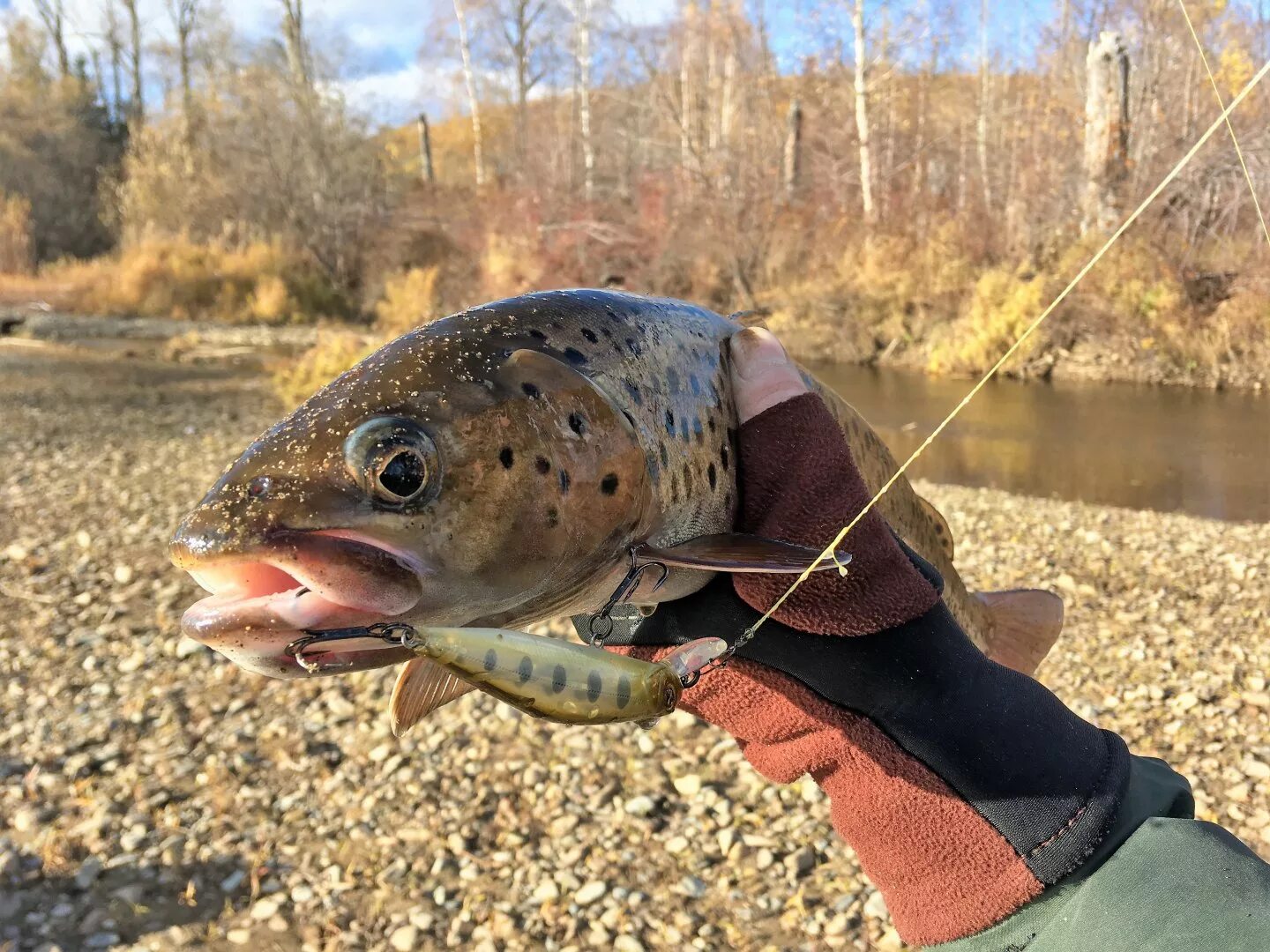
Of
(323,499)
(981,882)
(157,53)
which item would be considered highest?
(157,53)

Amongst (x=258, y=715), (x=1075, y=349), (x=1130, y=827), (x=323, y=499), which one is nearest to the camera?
(x=323, y=499)

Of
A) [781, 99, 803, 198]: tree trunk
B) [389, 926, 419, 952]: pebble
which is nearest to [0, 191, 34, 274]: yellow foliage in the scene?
[781, 99, 803, 198]: tree trunk

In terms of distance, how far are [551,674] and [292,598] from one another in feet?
1.21

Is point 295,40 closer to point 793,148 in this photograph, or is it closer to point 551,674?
point 793,148

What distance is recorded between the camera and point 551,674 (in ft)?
3.97

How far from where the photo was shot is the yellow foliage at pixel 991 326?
17.8 metres

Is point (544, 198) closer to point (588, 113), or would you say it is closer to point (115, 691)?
point (588, 113)

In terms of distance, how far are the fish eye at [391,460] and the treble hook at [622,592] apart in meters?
0.43

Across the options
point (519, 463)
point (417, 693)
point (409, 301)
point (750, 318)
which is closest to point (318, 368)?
point (409, 301)

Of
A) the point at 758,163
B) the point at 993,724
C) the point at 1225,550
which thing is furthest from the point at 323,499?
the point at 758,163

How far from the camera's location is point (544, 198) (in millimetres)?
26703

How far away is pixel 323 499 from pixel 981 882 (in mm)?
1476

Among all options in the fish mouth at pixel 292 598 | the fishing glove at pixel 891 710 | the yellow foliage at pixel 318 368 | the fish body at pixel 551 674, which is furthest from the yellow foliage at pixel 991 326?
the fish mouth at pixel 292 598

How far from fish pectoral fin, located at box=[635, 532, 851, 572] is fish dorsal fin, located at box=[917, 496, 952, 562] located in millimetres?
1270
